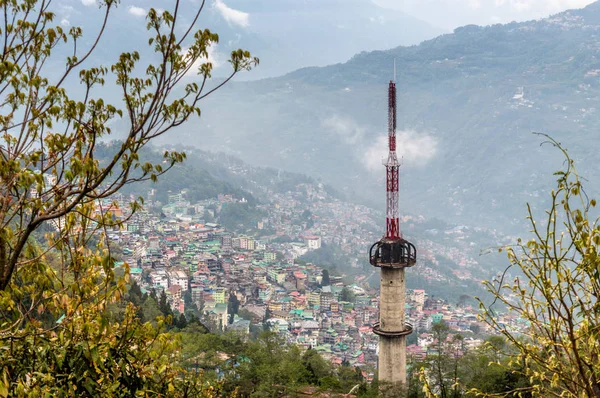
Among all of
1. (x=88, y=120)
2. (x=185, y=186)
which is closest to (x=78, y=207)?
(x=88, y=120)

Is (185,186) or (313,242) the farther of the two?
(185,186)

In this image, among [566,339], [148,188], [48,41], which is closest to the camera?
[566,339]

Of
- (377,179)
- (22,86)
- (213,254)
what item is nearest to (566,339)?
(22,86)

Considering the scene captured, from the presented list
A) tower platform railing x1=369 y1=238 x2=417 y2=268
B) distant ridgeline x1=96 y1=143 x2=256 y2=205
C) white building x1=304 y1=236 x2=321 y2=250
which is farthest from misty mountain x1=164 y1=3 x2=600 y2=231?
tower platform railing x1=369 y1=238 x2=417 y2=268

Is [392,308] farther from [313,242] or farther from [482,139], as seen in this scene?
[482,139]

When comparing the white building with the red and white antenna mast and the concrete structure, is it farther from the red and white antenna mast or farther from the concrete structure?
the concrete structure

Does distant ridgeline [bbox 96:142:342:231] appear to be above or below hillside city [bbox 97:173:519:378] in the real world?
above

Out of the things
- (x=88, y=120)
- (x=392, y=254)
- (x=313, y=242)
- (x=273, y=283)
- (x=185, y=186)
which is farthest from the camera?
(x=185, y=186)

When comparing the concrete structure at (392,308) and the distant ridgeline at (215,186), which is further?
the distant ridgeline at (215,186)

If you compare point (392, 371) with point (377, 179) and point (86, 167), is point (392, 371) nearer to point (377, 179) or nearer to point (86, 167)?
point (86, 167)

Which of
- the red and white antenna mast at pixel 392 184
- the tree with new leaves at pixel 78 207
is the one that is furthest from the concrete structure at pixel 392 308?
the tree with new leaves at pixel 78 207

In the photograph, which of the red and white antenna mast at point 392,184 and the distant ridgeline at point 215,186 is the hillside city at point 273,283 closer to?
the distant ridgeline at point 215,186
